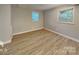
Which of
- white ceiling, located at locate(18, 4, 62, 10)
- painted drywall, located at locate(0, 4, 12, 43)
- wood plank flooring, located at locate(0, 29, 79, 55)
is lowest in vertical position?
wood plank flooring, located at locate(0, 29, 79, 55)

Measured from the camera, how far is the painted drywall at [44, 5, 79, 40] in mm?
1537

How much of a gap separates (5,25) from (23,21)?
252mm

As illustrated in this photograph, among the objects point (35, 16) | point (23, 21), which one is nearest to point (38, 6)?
point (35, 16)

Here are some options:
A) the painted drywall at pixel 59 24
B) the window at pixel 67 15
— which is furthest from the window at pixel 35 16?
the window at pixel 67 15

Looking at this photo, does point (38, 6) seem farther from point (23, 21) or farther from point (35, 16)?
point (23, 21)

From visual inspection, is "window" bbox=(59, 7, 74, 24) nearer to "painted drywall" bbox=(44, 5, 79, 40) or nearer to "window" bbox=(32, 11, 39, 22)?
"painted drywall" bbox=(44, 5, 79, 40)

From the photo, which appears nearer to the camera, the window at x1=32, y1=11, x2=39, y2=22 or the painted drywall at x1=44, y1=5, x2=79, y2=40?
the painted drywall at x1=44, y1=5, x2=79, y2=40

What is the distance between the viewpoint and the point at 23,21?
5.38 feet

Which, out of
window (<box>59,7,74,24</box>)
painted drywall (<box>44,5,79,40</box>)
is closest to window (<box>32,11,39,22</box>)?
painted drywall (<box>44,5,79,40</box>)

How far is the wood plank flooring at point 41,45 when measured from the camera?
1.52 meters
